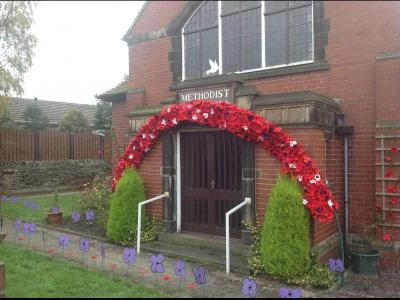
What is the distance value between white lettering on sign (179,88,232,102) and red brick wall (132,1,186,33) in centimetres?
277

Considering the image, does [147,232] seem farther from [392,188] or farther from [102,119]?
[102,119]

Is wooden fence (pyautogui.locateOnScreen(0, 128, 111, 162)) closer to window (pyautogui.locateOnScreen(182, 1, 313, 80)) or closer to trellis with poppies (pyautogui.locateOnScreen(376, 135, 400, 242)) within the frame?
window (pyautogui.locateOnScreen(182, 1, 313, 80))

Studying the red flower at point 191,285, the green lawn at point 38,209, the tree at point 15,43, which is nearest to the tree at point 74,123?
the tree at point 15,43

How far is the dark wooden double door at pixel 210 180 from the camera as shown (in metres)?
7.75

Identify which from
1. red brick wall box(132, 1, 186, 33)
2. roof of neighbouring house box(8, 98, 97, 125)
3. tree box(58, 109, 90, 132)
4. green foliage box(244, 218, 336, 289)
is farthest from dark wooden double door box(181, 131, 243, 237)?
roof of neighbouring house box(8, 98, 97, 125)

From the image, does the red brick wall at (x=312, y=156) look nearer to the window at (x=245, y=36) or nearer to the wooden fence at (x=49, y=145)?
the window at (x=245, y=36)

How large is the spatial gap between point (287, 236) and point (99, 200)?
18.0 ft

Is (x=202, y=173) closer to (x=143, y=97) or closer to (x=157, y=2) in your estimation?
(x=143, y=97)

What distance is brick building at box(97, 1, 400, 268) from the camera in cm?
707

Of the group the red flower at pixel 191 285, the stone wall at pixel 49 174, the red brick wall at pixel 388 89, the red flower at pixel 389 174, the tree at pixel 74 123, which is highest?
the tree at pixel 74 123

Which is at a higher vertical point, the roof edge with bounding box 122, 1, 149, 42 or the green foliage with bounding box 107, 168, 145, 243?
the roof edge with bounding box 122, 1, 149, 42

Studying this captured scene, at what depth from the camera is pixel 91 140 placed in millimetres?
20188

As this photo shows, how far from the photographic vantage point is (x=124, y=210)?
8.13 metres

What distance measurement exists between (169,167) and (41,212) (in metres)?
5.47
